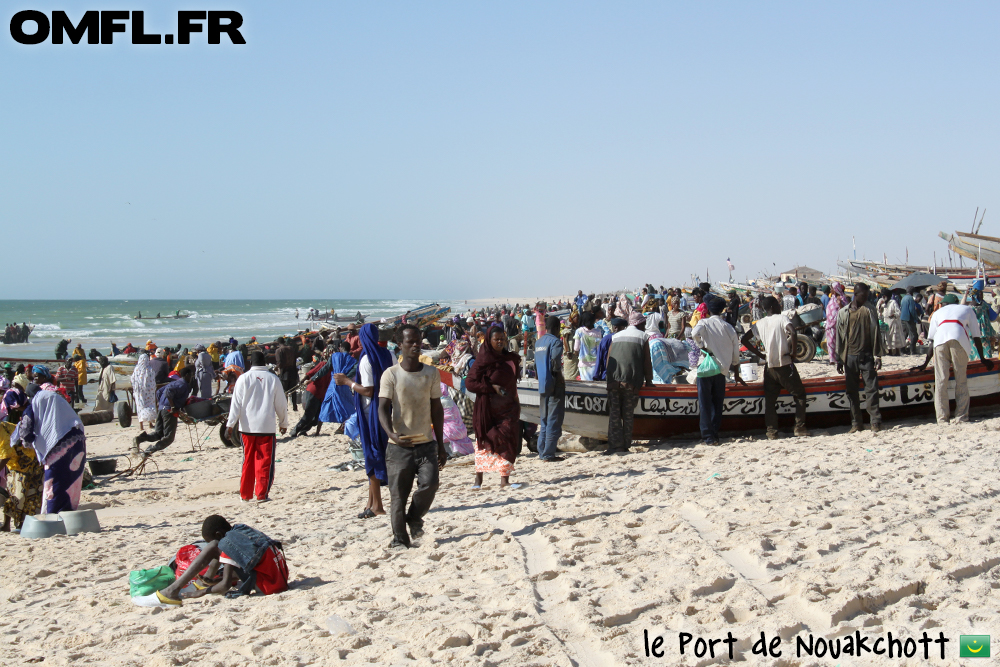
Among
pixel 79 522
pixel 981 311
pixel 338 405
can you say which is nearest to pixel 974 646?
pixel 79 522

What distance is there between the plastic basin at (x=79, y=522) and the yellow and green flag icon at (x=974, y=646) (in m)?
6.45

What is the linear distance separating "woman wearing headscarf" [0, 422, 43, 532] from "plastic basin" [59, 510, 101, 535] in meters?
0.60

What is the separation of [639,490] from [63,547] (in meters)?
4.63

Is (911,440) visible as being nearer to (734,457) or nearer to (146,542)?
(734,457)

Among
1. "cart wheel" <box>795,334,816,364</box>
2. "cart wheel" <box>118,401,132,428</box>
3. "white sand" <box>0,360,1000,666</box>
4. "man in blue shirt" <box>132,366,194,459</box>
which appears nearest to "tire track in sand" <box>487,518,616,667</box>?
"white sand" <box>0,360,1000,666</box>

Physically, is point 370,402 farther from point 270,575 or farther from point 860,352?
point 860,352

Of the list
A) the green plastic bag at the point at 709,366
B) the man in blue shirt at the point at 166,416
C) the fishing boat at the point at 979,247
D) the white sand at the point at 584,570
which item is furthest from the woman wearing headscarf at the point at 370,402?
the fishing boat at the point at 979,247

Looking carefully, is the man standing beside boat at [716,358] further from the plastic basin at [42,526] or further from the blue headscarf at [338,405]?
the plastic basin at [42,526]

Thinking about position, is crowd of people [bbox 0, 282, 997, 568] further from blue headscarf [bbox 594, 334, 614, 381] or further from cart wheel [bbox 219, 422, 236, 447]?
cart wheel [bbox 219, 422, 236, 447]

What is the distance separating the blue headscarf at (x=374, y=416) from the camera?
622cm

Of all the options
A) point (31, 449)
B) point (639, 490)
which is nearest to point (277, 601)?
point (639, 490)

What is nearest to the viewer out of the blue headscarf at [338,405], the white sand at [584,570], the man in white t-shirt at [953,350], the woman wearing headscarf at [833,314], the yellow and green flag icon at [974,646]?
the yellow and green flag icon at [974,646]

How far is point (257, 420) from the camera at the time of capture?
24.8 ft

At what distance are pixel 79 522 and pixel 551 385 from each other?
14.8 ft
